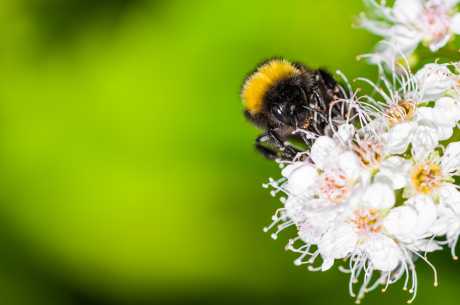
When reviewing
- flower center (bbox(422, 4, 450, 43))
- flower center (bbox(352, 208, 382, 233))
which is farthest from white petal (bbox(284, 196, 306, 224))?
flower center (bbox(422, 4, 450, 43))

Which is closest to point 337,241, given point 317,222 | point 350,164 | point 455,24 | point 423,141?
point 317,222

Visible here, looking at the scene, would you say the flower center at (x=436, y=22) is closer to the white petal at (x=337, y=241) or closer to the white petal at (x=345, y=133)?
the white petal at (x=345, y=133)

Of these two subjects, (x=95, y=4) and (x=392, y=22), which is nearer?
(x=392, y=22)

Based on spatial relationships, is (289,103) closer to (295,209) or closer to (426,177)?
(295,209)

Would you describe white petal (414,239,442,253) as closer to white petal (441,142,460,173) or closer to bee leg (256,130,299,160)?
white petal (441,142,460,173)

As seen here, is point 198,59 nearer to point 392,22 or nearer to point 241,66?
point 241,66

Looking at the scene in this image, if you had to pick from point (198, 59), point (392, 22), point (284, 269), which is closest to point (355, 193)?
point (392, 22)

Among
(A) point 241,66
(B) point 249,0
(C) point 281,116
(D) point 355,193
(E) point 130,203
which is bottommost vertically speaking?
(D) point 355,193
